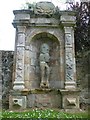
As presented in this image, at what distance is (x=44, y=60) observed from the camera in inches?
448

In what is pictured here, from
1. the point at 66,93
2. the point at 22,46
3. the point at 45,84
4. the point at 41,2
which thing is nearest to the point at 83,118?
the point at 66,93

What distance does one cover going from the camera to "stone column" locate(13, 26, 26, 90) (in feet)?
35.2

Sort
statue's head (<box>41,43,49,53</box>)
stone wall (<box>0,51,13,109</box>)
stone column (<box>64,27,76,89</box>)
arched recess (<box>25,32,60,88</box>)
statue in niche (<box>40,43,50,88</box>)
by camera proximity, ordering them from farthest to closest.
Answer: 1. stone wall (<box>0,51,13,109</box>)
2. statue's head (<box>41,43,49,53</box>)
3. arched recess (<box>25,32,60,88</box>)
4. statue in niche (<box>40,43,50,88</box>)
5. stone column (<box>64,27,76,89</box>)

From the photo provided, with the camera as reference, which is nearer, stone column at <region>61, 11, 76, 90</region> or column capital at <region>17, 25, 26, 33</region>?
stone column at <region>61, 11, 76, 90</region>

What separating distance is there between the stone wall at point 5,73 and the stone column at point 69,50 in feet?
8.99

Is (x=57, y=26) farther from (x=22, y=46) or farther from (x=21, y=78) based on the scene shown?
(x=21, y=78)

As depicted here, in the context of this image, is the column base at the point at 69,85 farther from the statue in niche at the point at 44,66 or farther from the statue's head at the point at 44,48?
the statue's head at the point at 44,48

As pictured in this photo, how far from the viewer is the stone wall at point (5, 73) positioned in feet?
39.6

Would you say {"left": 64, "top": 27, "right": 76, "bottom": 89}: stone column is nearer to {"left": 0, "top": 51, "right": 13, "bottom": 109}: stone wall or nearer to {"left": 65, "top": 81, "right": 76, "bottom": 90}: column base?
{"left": 65, "top": 81, "right": 76, "bottom": 90}: column base

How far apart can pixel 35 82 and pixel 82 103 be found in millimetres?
2174

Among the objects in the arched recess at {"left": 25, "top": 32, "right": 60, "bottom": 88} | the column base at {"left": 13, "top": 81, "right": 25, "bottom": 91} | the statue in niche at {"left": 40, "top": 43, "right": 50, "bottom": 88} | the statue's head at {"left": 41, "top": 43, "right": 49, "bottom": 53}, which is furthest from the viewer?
the statue's head at {"left": 41, "top": 43, "right": 49, "bottom": 53}

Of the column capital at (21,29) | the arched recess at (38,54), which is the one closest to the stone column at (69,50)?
the arched recess at (38,54)

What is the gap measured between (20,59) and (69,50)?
1.96m

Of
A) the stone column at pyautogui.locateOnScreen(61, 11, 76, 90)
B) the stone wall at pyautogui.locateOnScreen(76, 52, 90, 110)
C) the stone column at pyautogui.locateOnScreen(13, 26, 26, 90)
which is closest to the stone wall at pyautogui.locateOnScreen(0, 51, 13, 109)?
the stone column at pyautogui.locateOnScreen(13, 26, 26, 90)
